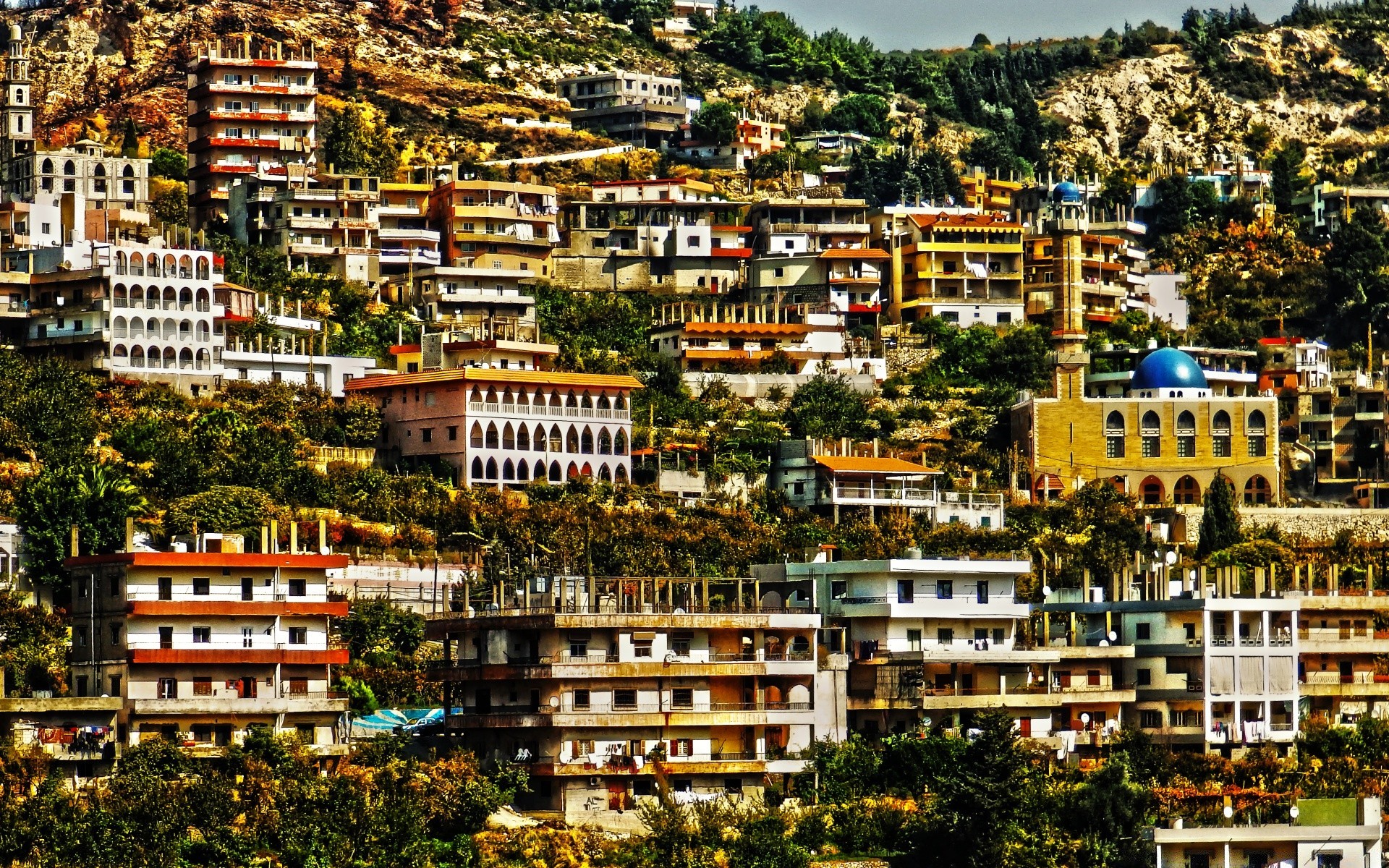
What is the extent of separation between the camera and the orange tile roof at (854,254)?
524 ft

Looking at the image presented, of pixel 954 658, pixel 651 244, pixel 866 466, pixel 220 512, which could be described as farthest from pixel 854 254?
pixel 954 658

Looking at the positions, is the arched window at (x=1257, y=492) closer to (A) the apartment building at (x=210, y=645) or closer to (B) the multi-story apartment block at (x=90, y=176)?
(B) the multi-story apartment block at (x=90, y=176)

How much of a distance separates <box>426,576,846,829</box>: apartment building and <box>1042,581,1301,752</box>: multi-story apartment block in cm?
1259

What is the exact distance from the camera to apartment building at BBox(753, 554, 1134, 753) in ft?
333

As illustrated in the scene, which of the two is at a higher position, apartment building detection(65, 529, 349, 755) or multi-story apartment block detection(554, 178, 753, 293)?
multi-story apartment block detection(554, 178, 753, 293)

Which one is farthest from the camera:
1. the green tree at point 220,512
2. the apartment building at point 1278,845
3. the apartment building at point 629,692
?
the green tree at point 220,512

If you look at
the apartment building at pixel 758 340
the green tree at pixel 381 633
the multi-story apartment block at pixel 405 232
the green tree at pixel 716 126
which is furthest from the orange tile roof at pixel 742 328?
the green tree at pixel 381 633

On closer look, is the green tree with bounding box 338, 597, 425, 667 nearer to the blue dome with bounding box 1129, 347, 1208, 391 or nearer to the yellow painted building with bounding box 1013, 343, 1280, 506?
the yellow painted building with bounding box 1013, 343, 1280, 506

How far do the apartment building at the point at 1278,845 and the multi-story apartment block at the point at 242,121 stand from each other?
8552 centimetres

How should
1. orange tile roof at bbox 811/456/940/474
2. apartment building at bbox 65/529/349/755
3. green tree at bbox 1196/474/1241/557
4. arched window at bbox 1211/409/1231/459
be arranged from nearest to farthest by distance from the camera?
1. apartment building at bbox 65/529/349/755
2. green tree at bbox 1196/474/1241/557
3. orange tile roof at bbox 811/456/940/474
4. arched window at bbox 1211/409/1231/459

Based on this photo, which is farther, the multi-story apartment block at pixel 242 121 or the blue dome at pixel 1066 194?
the blue dome at pixel 1066 194

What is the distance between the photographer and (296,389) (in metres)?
132

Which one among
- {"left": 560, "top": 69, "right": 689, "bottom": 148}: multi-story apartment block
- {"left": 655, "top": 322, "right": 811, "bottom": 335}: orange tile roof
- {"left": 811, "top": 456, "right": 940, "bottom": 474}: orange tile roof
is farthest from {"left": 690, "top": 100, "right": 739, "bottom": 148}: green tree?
{"left": 811, "top": 456, "right": 940, "bottom": 474}: orange tile roof

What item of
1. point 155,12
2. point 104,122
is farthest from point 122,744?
point 155,12
